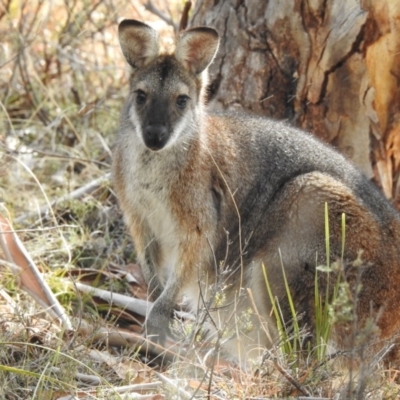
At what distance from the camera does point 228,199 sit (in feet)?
17.2

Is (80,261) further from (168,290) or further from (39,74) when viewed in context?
(39,74)

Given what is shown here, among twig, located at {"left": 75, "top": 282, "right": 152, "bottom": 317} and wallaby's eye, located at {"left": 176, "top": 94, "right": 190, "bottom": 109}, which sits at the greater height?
wallaby's eye, located at {"left": 176, "top": 94, "right": 190, "bottom": 109}

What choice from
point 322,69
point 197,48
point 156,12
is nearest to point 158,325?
point 197,48

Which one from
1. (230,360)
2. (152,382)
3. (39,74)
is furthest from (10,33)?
(152,382)

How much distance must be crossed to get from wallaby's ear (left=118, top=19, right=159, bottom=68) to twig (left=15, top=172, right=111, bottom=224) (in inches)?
63.3

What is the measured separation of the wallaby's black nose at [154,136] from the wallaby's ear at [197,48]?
0.56 meters

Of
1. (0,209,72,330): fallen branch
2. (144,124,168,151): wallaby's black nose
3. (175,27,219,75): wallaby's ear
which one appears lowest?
(0,209,72,330): fallen branch

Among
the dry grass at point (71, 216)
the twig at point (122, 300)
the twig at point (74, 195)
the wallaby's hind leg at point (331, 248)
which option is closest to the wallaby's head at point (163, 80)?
the wallaby's hind leg at point (331, 248)

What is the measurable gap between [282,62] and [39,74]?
303 centimetres

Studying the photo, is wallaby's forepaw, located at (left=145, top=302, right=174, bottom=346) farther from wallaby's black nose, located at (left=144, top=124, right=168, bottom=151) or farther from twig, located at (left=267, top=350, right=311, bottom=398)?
twig, located at (left=267, top=350, right=311, bottom=398)

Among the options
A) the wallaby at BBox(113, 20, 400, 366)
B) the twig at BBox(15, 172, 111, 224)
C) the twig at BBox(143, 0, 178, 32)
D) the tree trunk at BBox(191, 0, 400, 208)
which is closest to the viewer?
the wallaby at BBox(113, 20, 400, 366)

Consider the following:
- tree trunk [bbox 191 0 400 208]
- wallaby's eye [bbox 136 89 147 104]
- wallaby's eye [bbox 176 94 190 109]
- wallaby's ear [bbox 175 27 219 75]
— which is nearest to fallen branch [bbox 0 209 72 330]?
wallaby's eye [bbox 136 89 147 104]

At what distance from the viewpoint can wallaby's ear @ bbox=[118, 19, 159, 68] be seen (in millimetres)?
5074

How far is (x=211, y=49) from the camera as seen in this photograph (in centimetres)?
516
